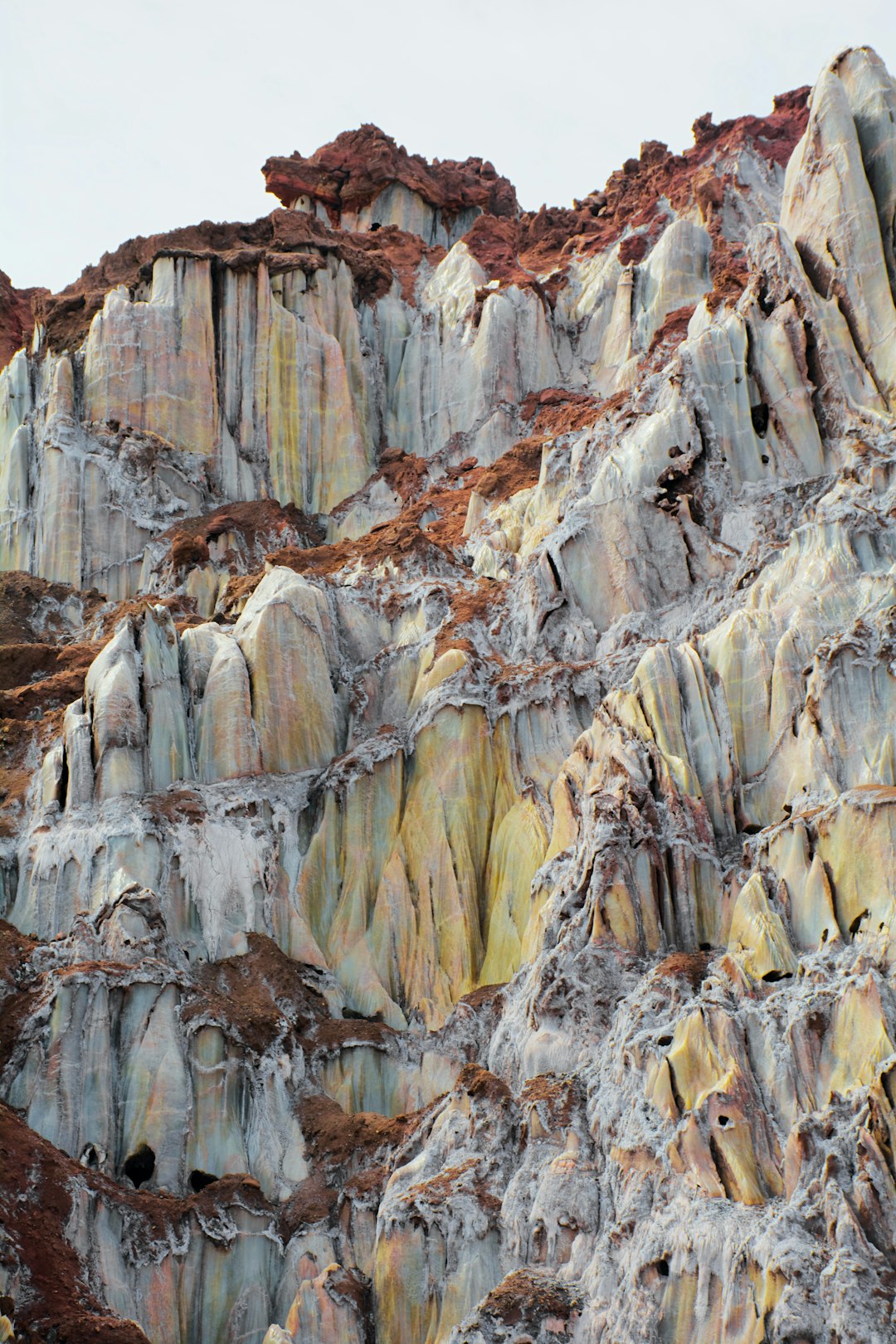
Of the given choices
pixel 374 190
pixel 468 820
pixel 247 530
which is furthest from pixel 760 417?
pixel 374 190

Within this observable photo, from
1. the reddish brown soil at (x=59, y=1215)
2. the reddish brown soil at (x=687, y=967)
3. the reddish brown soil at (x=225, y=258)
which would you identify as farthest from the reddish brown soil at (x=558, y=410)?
the reddish brown soil at (x=59, y=1215)

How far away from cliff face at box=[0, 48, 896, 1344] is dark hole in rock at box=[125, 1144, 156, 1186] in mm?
46

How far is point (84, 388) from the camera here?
173ft

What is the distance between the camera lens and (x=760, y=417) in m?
38.3

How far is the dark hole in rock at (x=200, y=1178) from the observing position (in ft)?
93.7

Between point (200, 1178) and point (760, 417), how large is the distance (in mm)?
22562

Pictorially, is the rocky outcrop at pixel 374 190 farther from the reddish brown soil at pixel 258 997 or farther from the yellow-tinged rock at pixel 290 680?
the reddish brown soil at pixel 258 997

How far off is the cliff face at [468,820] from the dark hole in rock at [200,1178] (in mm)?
133

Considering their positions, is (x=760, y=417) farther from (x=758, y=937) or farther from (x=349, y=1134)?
(x=349, y=1134)

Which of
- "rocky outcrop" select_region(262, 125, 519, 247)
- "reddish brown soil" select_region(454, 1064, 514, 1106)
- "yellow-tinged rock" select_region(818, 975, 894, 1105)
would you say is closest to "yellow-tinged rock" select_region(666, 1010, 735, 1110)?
"yellow-tinged rock" select_region(818, 975, 894, 1105)

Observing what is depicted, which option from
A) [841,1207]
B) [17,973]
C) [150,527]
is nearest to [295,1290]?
[17,973]

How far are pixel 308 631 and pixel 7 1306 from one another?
61.2ft

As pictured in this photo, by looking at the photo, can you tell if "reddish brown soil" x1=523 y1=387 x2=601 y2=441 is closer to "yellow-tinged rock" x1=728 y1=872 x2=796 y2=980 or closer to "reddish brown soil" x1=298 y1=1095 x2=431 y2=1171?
"yellow-tinged rock" x1=728 y1=872 x2=796 y2=980

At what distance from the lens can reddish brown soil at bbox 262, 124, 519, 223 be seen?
68625 millimetres
